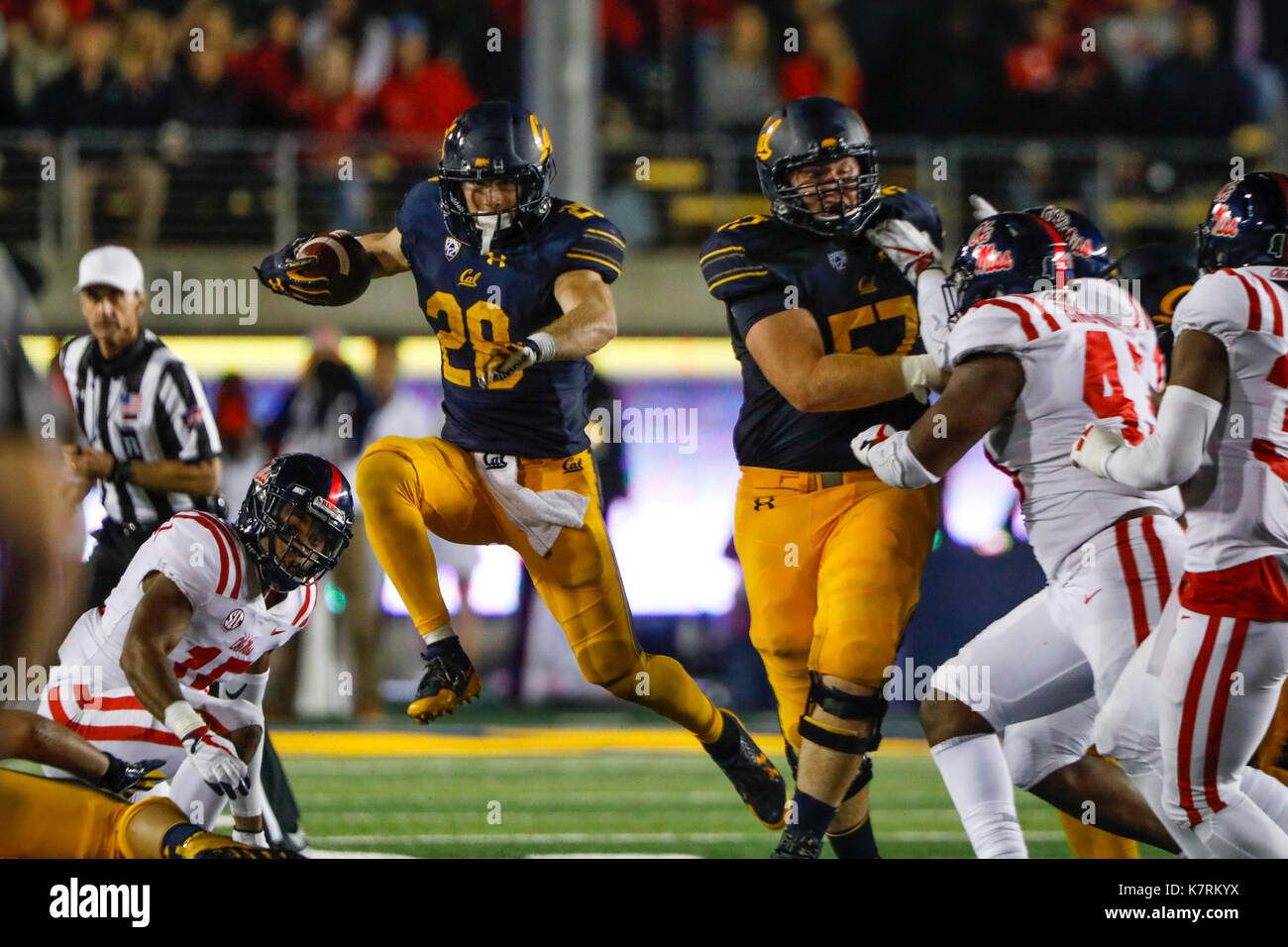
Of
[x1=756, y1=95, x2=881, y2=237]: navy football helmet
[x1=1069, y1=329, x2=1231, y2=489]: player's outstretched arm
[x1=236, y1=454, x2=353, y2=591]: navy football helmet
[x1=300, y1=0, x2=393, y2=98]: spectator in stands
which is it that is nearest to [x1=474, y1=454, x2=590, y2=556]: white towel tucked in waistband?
[x1=236, y1=454, x2=353, y2=591]: navy football helmet

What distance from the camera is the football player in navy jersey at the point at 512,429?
448 centimetres

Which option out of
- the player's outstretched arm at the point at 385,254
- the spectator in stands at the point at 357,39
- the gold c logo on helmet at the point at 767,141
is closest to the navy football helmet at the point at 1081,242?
the gold c logo on helmet at the point at 767,141

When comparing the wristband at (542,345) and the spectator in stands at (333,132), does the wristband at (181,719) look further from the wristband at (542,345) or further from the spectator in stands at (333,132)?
the spectator in stands at (333,132)

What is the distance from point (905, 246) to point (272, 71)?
21.1 feet

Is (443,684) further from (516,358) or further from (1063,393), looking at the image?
(1063,393)

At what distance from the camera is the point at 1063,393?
158 inches

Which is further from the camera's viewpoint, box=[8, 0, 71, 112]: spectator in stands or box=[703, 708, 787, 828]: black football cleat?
box=[8, 0, 71, 112]: spectator in stands

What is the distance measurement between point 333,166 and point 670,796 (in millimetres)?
4263

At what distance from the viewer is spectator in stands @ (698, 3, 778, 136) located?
383 inches

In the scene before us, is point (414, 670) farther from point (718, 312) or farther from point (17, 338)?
point (17, 338)

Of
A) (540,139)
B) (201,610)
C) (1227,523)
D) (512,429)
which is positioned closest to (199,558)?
(201,610)

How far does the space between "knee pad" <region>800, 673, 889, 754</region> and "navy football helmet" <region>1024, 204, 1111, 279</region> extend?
115 cm

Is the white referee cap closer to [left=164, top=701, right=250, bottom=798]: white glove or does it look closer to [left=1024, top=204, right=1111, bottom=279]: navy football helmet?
[left=164, top=701, right=250, bottom=798]: white glove

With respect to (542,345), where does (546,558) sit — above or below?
below
